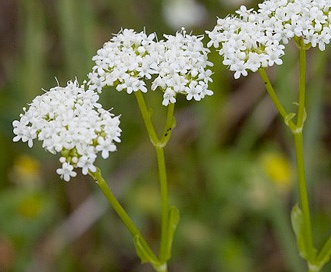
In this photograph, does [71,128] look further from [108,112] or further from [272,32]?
[272,32]

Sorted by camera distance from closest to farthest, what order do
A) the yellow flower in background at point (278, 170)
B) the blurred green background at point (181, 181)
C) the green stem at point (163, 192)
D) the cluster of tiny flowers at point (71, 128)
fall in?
the cluster of tiny flowers at point (71, 128)
the green stem at point (163, 192)
the blurred green background at point (181, 181)
the yellow flower in background at point (278, 170)

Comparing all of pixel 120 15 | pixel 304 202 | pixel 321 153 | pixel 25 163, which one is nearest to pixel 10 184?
pixel 25 163

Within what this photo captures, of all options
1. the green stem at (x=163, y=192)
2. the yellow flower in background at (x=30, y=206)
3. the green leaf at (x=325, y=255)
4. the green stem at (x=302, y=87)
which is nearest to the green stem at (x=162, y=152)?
the green stem at (x=163, y=192)

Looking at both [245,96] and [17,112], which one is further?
[245,96]

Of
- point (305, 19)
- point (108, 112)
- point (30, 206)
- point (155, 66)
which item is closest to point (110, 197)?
point (108, 112)

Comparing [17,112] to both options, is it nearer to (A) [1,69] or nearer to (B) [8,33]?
(A) [1,69]

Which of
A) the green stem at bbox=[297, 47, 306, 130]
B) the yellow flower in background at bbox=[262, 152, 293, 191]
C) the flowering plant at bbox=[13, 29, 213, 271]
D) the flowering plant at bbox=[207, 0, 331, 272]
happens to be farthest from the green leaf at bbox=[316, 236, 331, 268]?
the yellow flower in background at bbox=[262, 152, 293, 191]

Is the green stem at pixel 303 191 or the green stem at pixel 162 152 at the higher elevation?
the green stem at pixel 162 152

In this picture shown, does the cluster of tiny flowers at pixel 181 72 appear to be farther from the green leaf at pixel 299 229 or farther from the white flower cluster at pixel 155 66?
the green leaf at pixel 299 229
